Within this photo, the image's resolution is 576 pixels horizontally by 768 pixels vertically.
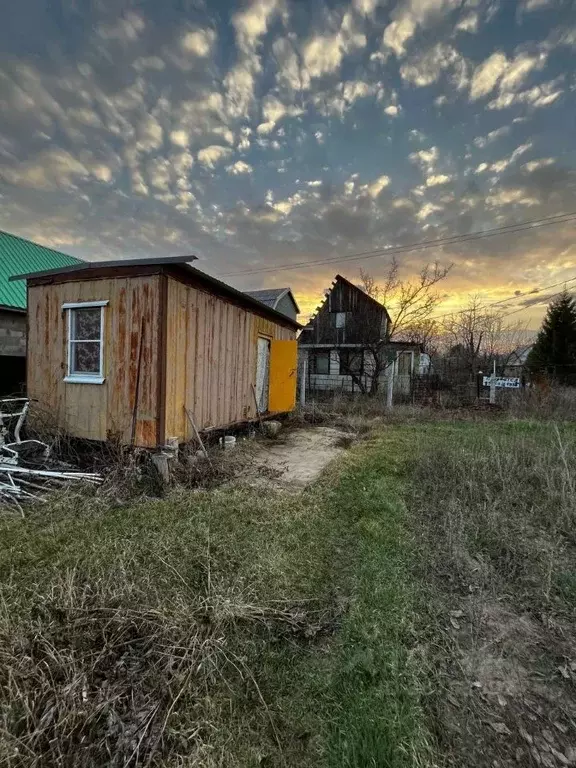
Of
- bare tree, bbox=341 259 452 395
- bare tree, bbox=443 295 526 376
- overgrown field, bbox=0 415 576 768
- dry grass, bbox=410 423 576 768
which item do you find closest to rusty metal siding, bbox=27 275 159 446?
overgrown field, bbox=0 415 576 768

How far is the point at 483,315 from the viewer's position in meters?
20.4

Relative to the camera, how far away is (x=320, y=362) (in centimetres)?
1972

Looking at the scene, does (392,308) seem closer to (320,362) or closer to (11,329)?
(320,362)

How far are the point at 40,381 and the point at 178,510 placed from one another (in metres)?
3.98

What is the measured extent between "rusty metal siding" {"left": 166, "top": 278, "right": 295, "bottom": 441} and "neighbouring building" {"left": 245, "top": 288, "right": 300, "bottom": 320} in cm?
1459

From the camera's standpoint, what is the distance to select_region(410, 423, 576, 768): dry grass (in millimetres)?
1533

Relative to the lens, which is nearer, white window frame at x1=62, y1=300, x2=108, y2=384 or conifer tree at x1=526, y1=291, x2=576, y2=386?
white window frame at x1=62, y1=300, x2=108, y2=384

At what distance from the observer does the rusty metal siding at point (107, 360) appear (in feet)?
16.0

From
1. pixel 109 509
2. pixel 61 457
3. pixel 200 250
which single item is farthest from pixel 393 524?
pixel 200 250

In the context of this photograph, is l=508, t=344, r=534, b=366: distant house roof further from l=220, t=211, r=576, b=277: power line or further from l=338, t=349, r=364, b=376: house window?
l=220, t=211, r=576, b=277: power line

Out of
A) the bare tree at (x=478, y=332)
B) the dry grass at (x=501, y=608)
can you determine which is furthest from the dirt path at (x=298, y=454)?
the bare tree at (x=478, y=332)

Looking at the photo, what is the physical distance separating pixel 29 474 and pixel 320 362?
1643 centimetres

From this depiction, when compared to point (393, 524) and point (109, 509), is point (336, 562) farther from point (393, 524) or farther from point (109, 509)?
point (109, 509)

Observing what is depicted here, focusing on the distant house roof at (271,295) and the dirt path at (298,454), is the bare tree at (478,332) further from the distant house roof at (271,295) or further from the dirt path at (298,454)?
the dirt path at (298,454)
